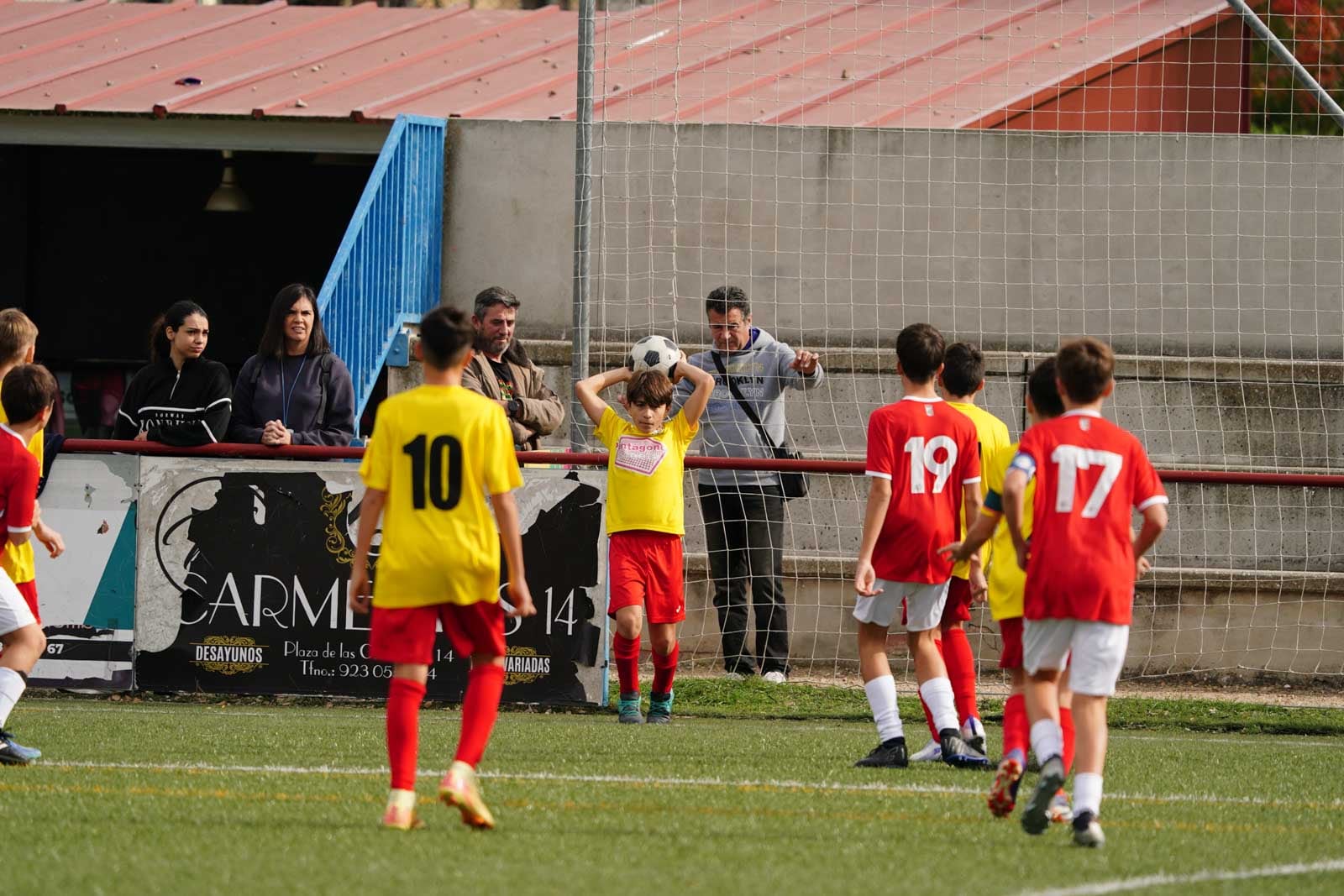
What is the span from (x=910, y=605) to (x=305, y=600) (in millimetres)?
3665

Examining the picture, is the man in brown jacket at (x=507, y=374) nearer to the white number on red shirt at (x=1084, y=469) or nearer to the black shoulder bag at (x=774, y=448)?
the black shoulder bag at (x=774, y=448)

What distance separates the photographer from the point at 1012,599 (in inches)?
256

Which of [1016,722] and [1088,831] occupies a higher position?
[1016,722]

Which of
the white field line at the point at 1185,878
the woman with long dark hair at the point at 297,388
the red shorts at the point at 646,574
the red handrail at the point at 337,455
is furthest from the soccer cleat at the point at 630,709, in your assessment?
the white field line at the point at 1185,878

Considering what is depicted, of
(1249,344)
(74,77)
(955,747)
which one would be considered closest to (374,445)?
(955,747)

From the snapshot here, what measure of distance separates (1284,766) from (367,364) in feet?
23.5

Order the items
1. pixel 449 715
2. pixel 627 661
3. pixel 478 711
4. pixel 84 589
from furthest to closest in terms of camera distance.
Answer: pixel 84 589 < pixel 449 715 < pixel 627 661 < pixel 478 711

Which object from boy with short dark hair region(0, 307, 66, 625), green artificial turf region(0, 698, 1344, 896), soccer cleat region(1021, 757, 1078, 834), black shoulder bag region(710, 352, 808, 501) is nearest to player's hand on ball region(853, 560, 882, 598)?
green artificial turf region(0, 698, 1344, 896)

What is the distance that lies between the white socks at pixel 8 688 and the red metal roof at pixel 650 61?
756 cm

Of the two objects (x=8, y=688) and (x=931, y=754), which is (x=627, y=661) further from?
(x=8, y=688)

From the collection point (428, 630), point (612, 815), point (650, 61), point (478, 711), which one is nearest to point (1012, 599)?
point (612, 815)

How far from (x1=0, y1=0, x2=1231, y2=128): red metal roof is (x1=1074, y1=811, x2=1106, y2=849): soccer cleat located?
8.87 meters

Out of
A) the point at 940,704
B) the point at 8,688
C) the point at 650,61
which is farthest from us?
the point at 650,61

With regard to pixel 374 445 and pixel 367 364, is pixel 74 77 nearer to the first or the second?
pixel 367 364
